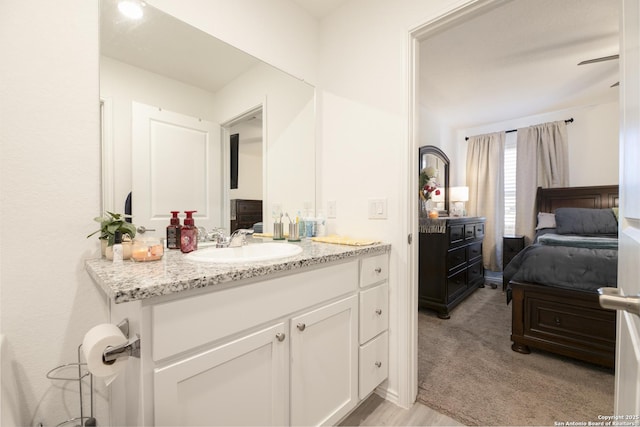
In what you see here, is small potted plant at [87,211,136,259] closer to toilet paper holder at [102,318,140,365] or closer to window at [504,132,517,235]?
toilet paper holder at [102,318,140,365]

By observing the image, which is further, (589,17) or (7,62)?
(589,17)

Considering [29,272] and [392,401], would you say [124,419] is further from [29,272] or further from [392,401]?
[392,401]

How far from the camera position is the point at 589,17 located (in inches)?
79.1

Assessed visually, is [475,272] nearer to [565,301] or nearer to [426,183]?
[426,183]

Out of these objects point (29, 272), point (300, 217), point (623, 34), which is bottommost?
point (29, 272)

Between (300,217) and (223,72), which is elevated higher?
(223,72)

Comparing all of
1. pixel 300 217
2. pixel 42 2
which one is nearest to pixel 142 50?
pixel 42 2

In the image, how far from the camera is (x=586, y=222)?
3.11 meters

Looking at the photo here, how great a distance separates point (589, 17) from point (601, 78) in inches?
55.8

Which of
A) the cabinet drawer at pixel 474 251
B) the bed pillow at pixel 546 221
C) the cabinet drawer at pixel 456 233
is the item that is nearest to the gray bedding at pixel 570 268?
the cabinet drawer at pixel 456 233

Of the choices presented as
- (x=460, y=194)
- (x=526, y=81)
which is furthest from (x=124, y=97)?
(x=460, y=194)

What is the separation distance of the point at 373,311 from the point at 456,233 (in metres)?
1.95

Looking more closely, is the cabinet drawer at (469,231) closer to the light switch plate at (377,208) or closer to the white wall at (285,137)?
the light switch plate at (377,208)

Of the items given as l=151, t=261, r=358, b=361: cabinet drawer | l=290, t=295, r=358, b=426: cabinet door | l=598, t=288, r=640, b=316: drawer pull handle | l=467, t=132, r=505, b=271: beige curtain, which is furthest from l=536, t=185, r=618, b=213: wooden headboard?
l=598, t=288, r=640, b=316: drawer pull handle
